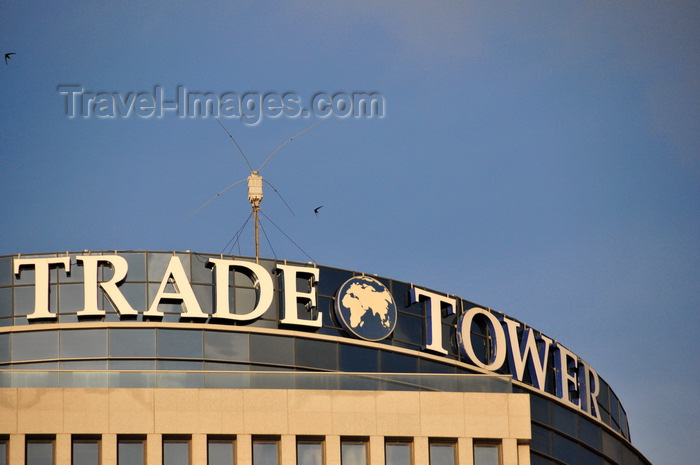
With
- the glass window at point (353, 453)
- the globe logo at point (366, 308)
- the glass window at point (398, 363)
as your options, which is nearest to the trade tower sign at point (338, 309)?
the globe logo at point (366, 308)

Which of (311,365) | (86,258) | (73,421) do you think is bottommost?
(73,421)

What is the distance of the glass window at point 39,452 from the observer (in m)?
65.1

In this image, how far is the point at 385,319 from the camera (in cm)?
9044

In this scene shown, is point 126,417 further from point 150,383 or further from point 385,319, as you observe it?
point 385,319

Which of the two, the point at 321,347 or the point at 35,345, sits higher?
the point at 35,345

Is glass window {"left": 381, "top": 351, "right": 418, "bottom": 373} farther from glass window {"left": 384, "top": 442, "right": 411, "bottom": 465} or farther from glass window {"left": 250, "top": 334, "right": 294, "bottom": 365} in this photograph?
glass window {"left": 384, "top": 442, "right": 411, "bottom": 465}

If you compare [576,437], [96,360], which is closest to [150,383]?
[96,360]

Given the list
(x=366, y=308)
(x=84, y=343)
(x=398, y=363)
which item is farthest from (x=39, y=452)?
(x=398, y=363)

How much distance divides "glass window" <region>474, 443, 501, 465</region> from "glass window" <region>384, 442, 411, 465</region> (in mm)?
2763

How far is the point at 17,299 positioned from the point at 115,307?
→ 204 inches

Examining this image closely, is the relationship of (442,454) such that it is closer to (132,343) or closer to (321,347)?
(321,347)

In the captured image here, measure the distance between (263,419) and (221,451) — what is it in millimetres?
2030

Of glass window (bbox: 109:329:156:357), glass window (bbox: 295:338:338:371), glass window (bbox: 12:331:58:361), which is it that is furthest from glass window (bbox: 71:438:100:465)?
glass window (bbox: 295:338:338:371)

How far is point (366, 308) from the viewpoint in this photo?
90.2 meters
